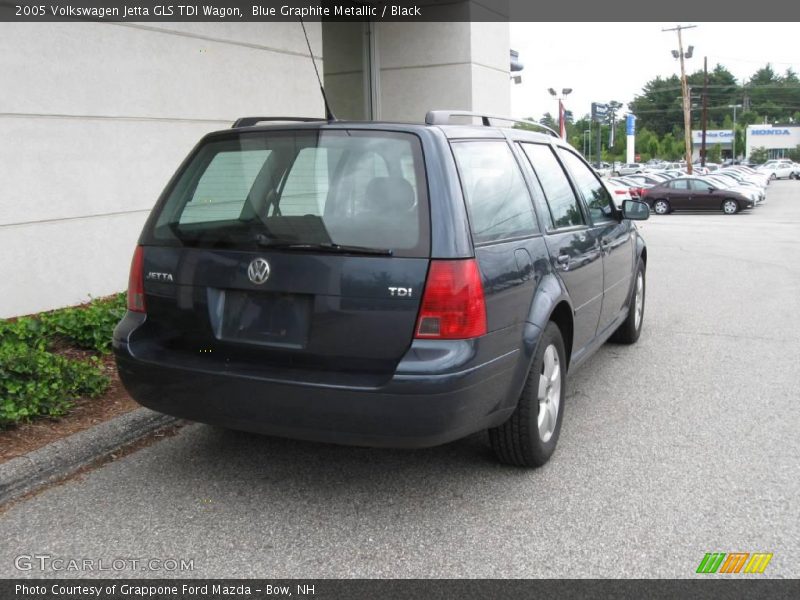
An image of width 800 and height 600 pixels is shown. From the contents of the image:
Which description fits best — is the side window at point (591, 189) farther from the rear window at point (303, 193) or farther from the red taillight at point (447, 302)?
the red taillight at point (447, 302)

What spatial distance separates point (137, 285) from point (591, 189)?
3190mm

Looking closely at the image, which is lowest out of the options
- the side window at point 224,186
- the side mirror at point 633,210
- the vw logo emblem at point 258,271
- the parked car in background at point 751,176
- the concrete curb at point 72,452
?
the concrete curb at point 72,452

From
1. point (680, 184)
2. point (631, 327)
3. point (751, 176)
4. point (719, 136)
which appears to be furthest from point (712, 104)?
point (631, 327)

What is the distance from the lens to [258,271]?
3508 mm

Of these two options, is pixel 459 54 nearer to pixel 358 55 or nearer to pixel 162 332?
pixel 358 55

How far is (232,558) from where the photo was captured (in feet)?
10.6

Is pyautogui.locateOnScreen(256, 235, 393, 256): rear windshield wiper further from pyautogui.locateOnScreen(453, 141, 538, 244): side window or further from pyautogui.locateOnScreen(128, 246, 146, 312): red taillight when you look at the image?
pyautogui.locateOnScreen(128, 246, 146, 312): red taillight

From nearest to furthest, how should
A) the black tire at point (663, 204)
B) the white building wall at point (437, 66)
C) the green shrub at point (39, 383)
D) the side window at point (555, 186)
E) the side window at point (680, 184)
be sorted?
the green shrub at point (39, 383) < the side window at point (555, 186) < the white building wall at point (437, 66) < the side window at point (680, 184) < the black tire at point (663, 204)

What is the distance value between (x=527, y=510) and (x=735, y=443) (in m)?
1.55

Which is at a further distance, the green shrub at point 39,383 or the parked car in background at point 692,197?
the parked car in background at point 692,197

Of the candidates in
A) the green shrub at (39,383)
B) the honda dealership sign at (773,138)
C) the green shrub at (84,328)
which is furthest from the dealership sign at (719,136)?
the green shrub at (39,383)

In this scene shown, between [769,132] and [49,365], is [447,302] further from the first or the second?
[769,132]

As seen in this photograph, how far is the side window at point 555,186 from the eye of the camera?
4.62 meters
